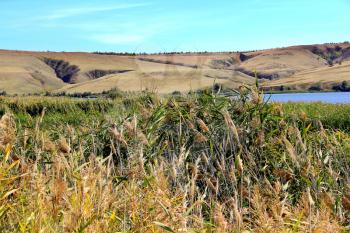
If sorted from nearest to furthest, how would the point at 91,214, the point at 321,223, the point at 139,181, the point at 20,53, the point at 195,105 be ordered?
the point at 91,214 → the point at 321,223 → the point at 139,181 → the point at 195,105 → the point at 20,53

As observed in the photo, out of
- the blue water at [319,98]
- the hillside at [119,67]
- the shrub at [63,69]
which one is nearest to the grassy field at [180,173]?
the blue water at [319,98]

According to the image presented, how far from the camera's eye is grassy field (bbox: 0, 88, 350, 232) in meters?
4.33

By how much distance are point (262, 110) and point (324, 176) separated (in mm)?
1509

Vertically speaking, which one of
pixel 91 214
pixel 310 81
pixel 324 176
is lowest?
pixel 310 81

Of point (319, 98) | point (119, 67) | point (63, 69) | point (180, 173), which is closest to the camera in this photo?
point (180, 173)

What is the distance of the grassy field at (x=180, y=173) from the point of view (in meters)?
4.33

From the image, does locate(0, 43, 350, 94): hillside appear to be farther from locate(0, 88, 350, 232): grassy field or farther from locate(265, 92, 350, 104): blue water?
locate(0, 88, 350, 232): grassy field

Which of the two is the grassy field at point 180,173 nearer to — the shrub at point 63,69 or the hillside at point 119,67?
the hillside at point 119,67

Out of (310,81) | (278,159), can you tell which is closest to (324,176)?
(278,159)

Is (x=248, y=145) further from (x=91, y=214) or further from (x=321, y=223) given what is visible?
(x=91, y=214)

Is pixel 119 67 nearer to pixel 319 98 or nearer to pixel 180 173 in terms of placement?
pixel 319 98

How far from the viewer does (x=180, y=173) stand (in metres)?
5.84

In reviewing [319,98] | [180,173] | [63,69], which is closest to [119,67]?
[63,69]

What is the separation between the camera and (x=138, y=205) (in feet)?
15.6
